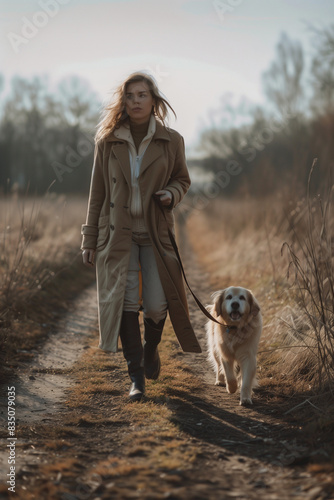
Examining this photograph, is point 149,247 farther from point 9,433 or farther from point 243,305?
point 9,433

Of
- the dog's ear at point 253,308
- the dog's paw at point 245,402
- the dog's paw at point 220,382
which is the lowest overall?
the dog's paw at point 220,382

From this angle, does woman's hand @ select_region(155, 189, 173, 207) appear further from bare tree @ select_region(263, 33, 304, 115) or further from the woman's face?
bare tree @ select_region(263, 33, 304, 115)

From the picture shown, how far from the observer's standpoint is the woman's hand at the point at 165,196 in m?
3.56

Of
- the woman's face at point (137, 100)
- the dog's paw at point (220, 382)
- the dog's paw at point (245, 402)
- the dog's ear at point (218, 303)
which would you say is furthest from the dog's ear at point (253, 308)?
the woman's face at point (137, 100)

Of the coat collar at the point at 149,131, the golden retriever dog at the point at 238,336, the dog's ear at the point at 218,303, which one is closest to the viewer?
the coat collar at the point at 149,131

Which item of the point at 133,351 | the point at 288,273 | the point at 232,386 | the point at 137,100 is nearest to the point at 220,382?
the point at 232,386

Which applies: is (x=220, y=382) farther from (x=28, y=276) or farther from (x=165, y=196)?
(x=28, y=276)

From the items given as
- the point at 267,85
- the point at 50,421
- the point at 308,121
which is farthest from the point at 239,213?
the point at 267,85

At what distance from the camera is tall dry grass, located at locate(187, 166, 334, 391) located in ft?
12.0

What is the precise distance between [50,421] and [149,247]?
52.6 inches

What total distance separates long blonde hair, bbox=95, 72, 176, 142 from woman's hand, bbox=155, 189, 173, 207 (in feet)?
1.90

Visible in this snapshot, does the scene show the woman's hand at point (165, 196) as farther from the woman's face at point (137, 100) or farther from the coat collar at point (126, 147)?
the woman's face at point (137, 100)

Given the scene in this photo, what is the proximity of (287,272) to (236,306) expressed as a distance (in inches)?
17.6

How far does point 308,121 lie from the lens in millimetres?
15617
